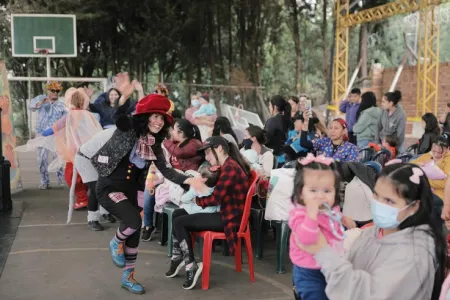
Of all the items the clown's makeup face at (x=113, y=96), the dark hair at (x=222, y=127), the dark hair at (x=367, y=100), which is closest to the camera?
the dark hair at (x=222, y=127)

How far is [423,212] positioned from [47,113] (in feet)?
27.0

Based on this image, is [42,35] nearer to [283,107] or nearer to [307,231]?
[283,107]

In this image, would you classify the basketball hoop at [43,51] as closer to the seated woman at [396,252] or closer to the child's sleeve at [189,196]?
the child's sleeve at [189,196]

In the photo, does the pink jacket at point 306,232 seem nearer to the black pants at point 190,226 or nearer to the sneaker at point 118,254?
the black pants at point 190,226

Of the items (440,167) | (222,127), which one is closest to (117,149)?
(222,127)

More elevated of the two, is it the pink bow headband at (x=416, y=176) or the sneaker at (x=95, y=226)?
the pink bow headband at (x=416, y=176)

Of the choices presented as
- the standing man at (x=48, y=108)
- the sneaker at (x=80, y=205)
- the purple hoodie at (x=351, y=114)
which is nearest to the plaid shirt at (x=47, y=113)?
the standing man at (x=48, y=108)

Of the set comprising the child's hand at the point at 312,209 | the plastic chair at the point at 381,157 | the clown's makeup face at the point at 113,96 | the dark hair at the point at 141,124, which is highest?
the clown's makeup face at the point at 113,96

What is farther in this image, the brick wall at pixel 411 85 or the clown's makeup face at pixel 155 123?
the brick wall at pixel 411 85

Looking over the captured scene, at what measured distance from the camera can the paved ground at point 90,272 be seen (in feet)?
15.2

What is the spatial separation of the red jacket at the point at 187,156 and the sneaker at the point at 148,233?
2.54ft

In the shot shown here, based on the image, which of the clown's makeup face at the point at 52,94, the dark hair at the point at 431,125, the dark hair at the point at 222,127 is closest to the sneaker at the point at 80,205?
the clown's makeup face at the point at 52,94

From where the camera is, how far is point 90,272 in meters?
5.23

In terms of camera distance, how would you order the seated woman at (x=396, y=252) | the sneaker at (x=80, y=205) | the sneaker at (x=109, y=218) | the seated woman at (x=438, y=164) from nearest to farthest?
the seated woman at (x=396, y=252) < the seated woman at (x=438, y=164) < the sneaker at (x=109, y=218) < the sneaker at (x=80, y=205)
